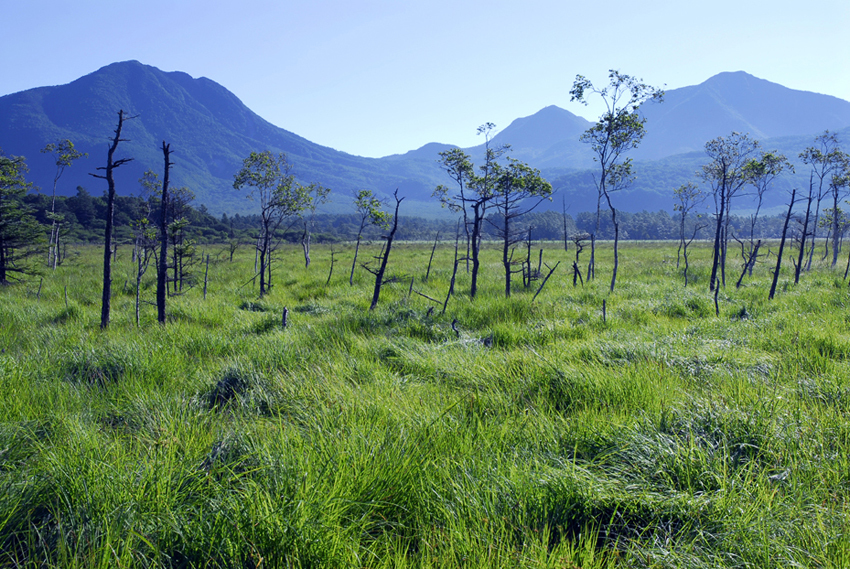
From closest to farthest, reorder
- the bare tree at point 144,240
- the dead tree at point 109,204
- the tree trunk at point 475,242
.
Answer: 1. the dead tree at point 109,204
2. the bare tree at point 144,240
3. the tree trunk at point 475,242

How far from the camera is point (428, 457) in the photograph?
2801mm

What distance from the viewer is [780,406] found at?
12.1 ft

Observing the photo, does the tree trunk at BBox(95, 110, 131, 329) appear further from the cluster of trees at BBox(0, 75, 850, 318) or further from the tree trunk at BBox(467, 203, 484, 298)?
the tree trunk at BBox(467, 203, 484, 298)

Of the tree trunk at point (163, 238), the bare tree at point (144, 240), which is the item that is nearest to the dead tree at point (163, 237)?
the tree trunk at point (163, 238)

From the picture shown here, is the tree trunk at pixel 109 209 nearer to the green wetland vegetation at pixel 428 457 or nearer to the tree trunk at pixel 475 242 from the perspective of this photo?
the green wetland vegetation at pixel 428 457

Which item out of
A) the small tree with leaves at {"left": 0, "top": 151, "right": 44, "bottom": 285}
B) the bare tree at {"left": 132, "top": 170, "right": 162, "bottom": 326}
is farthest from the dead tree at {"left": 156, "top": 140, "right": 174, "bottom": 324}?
the small tree with leaves at {"left": 0, "top": 151, "right": 44, "bottom": 285}

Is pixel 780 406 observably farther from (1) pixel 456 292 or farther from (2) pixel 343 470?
(1) pixel 456 292

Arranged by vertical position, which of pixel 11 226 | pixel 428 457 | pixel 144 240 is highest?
pixel 11 226

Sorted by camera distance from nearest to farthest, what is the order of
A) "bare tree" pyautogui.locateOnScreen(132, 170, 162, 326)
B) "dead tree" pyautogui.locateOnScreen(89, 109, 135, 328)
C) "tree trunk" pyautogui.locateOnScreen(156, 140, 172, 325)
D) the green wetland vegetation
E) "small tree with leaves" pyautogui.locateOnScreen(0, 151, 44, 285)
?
the green wetland vegetation
"dead tree" pyautogui.locateOnScreen(89, 109, 135, 328)
"tree trunk" pyautogui.locateOnScreen(156, 140, 172, 325)
"bare tree" pyautogui.locateOnScreen(132, 170, 162, 326)
"small tree with leaves" pyautogui.locateOnScreen(0, 151, 44, 285)

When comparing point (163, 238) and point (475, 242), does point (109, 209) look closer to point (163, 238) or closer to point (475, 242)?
point (163, 238)

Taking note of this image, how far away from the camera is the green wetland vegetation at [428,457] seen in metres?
2.02

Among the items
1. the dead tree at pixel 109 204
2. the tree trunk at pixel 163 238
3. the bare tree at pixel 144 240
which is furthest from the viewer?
the bare tree at pixel 144 240

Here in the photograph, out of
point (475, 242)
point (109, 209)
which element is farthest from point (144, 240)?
point (475, 242)

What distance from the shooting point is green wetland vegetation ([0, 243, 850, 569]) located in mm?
2023
